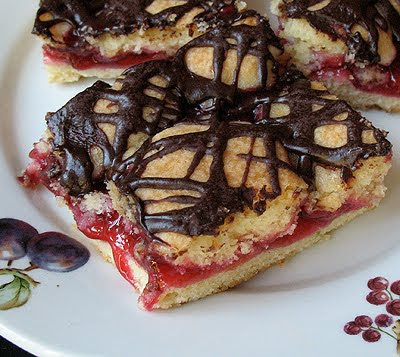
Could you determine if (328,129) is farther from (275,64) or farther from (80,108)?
(80,108)

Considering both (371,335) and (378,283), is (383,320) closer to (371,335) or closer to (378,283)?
(371,335)

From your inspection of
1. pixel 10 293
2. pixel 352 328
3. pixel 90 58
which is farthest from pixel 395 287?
pixel 90 58

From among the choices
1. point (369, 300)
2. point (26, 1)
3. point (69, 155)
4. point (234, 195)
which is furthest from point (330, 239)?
point (26, 1)

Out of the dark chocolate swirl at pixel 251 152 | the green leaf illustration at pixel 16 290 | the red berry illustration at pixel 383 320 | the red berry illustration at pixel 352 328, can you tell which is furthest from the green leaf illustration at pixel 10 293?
the red berry illustration at pixel 383 320

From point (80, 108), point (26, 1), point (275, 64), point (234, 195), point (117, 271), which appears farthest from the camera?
point (26, 1)

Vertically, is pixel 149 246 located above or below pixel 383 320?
above

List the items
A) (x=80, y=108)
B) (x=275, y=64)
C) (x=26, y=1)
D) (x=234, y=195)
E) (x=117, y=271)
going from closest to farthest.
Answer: (x=234, y=195) < (x=117, y=271) < (x=80, y=108) < (x=275, y=64) < (x=26, y=1)

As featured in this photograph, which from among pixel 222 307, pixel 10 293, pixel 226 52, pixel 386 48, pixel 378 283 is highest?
pixel 226 52
